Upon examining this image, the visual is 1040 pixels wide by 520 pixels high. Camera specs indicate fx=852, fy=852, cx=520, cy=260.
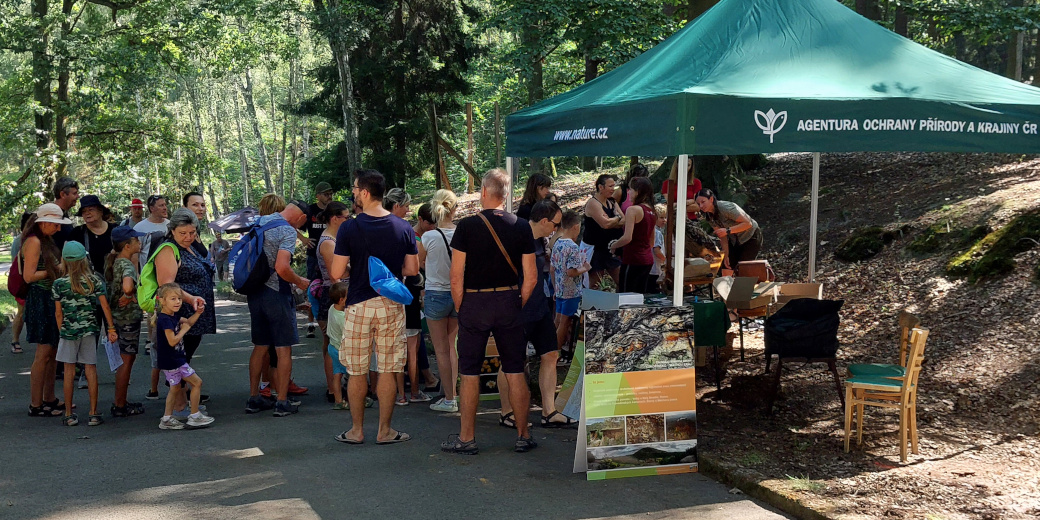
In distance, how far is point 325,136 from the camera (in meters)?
45.0

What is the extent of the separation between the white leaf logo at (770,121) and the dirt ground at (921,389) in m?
2.22

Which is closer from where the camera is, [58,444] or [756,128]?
[756,128]

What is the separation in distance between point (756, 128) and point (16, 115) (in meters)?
20.0

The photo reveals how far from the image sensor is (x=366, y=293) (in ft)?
20.6

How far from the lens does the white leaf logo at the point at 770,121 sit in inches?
226

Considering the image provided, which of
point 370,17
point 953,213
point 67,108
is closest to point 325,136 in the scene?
point 370,17

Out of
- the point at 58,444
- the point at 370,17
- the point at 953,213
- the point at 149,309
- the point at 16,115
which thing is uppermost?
the point at 370,17

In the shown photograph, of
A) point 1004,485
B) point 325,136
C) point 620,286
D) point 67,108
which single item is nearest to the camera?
point 1004,485

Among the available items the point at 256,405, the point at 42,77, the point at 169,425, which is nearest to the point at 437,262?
the point at 256,405

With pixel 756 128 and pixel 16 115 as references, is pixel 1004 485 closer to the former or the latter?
pixel 756 128

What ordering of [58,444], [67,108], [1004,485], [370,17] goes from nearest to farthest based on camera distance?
[1004,485] < [58,444] < [67,108] < [370,17]

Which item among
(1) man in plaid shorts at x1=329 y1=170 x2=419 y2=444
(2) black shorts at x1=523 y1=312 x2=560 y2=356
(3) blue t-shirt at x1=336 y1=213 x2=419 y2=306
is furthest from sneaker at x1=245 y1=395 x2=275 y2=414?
(2) black shorts at x1=523 y1=312 x2=560 y2=356

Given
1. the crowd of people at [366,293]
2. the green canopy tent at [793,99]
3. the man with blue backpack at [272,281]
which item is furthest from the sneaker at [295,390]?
the green canopy tent at [793,99]

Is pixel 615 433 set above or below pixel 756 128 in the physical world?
below
